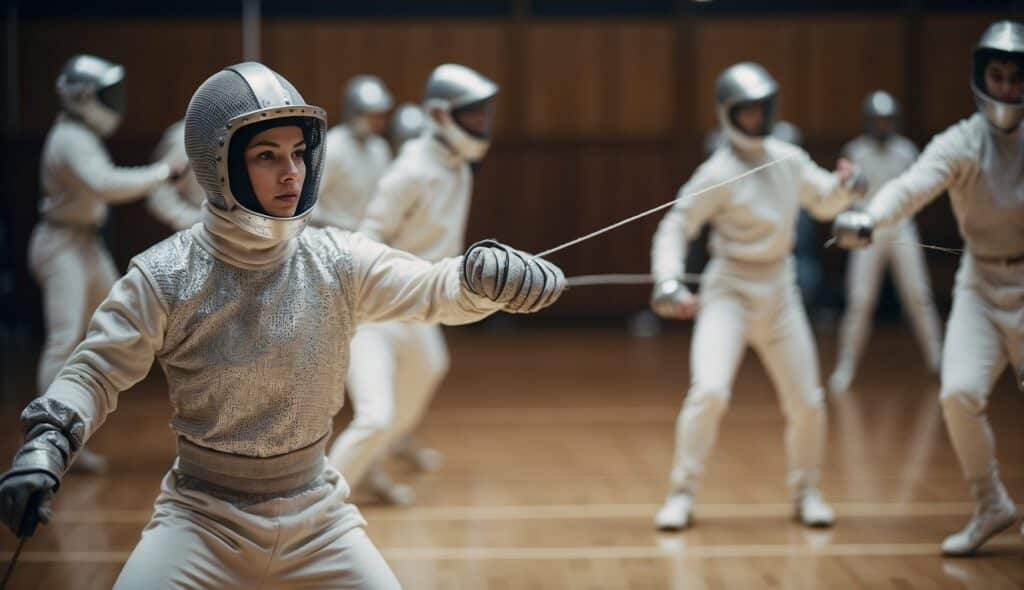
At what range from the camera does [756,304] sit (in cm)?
427

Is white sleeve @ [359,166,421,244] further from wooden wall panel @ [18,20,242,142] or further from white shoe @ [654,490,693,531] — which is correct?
wooden wall panel @ [18,20,242,142]

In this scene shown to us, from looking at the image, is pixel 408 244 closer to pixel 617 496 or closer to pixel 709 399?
pixel 709 399

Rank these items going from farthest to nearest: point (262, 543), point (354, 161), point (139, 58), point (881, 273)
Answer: point (139, 58)
point (881, 273)
point (354, 161)
point (262, 543)

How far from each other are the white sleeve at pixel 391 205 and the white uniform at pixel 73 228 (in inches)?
49.8

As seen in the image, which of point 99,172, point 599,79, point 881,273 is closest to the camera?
point 99,172

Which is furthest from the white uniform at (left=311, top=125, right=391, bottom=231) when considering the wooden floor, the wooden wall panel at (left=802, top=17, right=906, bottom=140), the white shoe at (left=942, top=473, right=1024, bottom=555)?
the wooden wall panel at (left=802, top=17, right=906, bottom=140)

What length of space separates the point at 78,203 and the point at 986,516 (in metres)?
3.96

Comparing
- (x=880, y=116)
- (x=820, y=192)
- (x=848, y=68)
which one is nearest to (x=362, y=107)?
(x=820, y=192)

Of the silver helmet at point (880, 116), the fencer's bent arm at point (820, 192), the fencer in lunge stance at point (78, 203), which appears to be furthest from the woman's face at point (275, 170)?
the silver helmet at point (880, 116)

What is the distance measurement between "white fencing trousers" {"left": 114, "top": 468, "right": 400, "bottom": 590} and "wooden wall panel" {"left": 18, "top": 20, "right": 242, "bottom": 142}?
A: 825cm

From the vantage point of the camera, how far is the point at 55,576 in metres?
3.72

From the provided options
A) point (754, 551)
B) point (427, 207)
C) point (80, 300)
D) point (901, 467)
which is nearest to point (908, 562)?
point (754, 551)

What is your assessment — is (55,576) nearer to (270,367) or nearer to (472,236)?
(270,367)

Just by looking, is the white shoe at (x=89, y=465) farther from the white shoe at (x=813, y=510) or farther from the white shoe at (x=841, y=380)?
the white shoe at (x=841, y=380)
